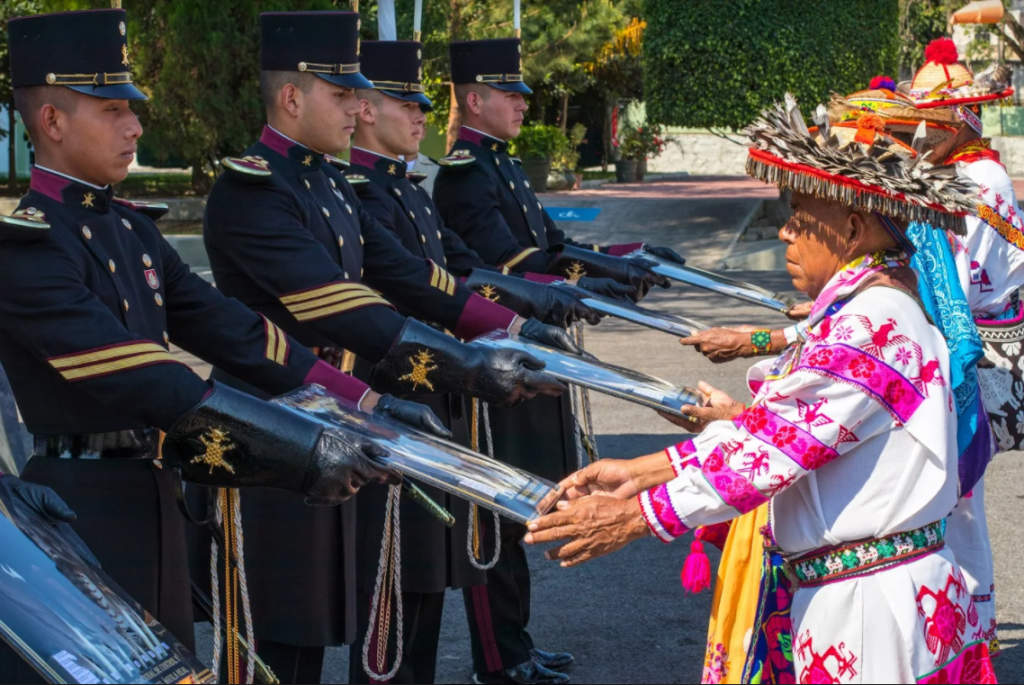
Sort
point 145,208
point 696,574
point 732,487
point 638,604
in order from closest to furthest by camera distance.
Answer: point 732,487 → point 696,574 → point 145,208 → point 638,604

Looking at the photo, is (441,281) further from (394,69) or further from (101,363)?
(101,363)

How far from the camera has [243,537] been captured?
351 centimetres

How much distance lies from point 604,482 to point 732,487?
0.30 metres

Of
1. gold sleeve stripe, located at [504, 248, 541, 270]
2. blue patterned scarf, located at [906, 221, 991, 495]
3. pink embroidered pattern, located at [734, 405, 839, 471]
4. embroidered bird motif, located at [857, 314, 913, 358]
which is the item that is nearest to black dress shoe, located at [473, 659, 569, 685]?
gold sleeve stripe, located at [504, 248, 541, 270]

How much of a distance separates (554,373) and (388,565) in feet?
2.74

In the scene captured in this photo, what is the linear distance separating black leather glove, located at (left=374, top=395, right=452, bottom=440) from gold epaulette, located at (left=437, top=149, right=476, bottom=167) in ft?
6.86

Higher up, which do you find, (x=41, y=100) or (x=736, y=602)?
(x=41, y=100)

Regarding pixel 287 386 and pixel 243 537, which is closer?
pixel 287 386

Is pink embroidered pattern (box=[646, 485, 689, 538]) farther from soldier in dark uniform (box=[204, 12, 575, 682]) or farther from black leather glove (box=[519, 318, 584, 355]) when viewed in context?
black leather glove (box=[519, 318, 584, 355])

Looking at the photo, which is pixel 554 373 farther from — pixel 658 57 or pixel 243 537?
pixel 658 57

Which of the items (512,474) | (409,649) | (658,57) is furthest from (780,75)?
(512,474)

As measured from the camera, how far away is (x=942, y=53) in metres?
4.71

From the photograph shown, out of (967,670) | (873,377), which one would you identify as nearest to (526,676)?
(967,670)

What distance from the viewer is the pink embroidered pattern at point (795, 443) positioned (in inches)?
98.6
